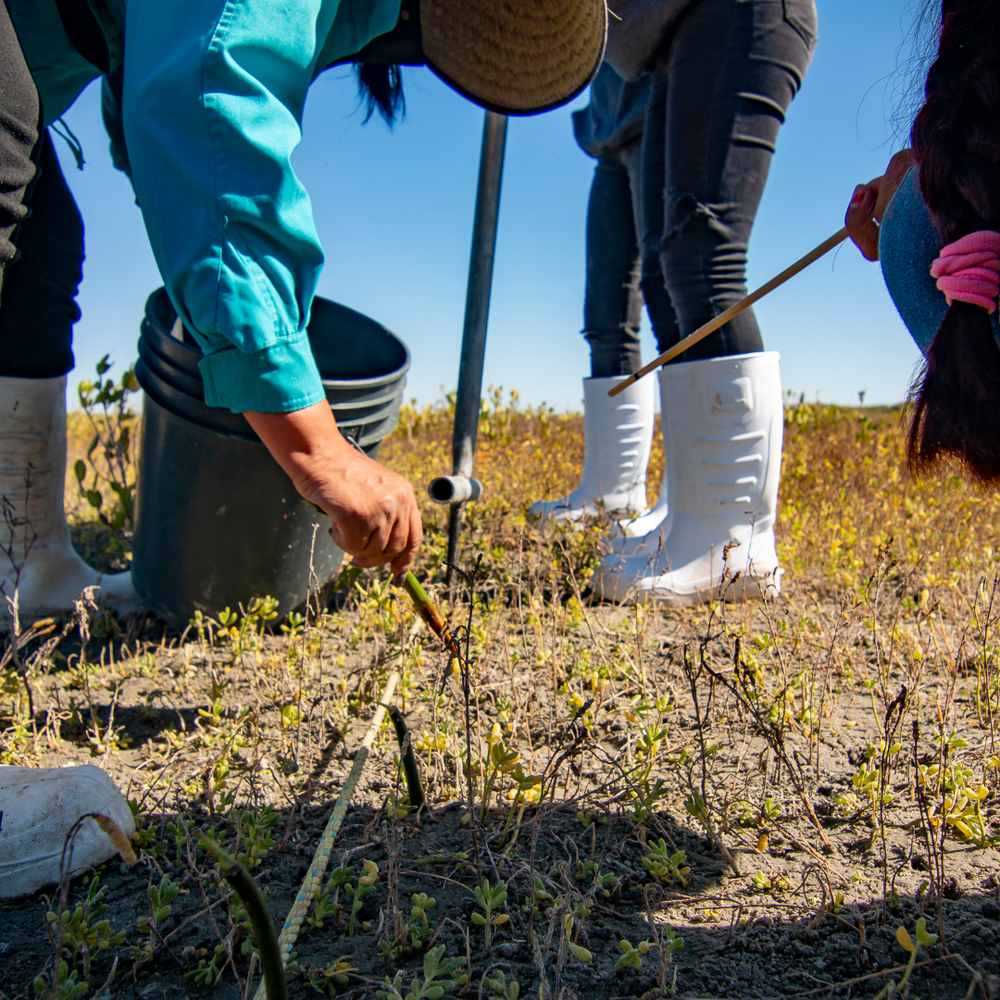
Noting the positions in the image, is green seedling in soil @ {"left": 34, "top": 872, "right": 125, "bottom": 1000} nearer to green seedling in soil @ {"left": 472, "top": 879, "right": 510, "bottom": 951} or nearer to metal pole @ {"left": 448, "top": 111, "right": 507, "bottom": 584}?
green seedling in soil @ {"left": 472, "top": 879, "right": 510, "bottom": 951}

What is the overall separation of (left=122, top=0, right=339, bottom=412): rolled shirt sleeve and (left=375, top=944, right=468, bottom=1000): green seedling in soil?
2.45 ft

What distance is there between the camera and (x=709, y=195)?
6.51 feet

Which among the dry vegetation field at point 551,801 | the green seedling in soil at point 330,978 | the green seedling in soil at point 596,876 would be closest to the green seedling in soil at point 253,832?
the dry vegetation field at point 551,801

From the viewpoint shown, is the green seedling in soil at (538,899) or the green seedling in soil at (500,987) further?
the green seedling in soil at (538,899)

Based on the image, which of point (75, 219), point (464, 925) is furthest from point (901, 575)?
point (75, 219)

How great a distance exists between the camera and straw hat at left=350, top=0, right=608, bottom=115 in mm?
1719

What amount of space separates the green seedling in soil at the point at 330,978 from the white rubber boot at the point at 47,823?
422 mm

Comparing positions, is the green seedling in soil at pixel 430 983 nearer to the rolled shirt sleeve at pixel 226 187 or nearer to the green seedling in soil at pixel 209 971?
the green seedling in soil at pixel 209 971

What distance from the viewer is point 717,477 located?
2.09 meters

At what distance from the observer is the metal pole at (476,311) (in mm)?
2168

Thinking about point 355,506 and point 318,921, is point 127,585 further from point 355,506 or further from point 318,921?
point 318,921

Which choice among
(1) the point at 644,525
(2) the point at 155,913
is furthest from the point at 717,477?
(2) the point at 155,913

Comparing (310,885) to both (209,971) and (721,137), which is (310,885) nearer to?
(209,971)

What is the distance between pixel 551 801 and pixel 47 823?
0.73 m
